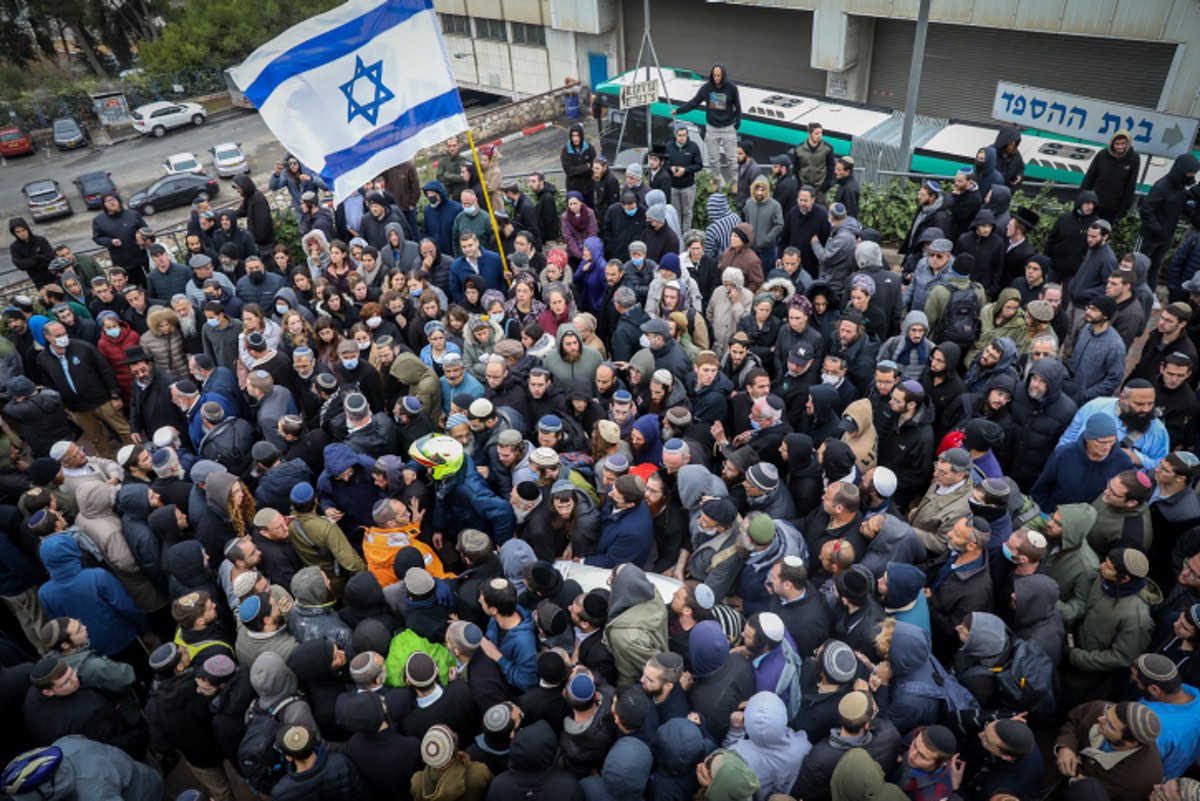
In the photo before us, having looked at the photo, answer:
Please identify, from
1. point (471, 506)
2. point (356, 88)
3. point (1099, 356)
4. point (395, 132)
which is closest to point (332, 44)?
point (356, 88)

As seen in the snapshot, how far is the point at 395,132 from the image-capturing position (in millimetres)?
7250

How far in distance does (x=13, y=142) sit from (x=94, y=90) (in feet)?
19.8

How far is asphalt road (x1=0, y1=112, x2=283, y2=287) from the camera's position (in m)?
27.1

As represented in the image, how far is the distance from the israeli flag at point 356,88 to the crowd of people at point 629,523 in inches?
67.6

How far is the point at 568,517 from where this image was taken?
5.72 metres

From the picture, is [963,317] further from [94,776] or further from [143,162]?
[143,162]

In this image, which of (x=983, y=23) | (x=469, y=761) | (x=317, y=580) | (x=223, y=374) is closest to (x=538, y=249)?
(x=223, y=374)

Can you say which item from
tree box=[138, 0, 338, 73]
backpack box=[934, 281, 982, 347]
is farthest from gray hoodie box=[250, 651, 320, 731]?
tree box=[138, 0, 338, 73]

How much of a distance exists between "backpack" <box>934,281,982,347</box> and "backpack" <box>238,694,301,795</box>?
6.50 metres

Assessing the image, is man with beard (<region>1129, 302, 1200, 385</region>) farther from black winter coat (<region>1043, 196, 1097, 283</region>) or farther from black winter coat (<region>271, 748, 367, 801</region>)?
black winter coat (<region>271, 748, 367, 801</region>)

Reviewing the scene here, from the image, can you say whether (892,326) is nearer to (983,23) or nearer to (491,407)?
(491,407)

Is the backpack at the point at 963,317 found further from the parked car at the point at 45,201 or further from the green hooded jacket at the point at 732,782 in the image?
the parked car at the point at 45,201

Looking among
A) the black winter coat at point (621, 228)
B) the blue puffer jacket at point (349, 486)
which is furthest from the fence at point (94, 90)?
the blue puffer jacket at point (349, 486)

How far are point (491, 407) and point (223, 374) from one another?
308 cm
